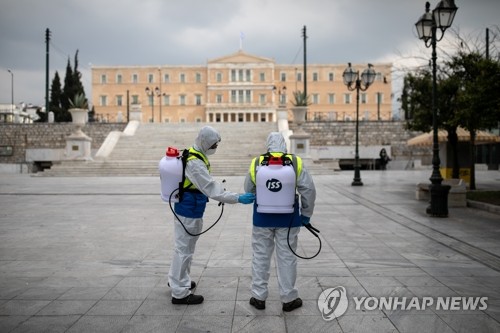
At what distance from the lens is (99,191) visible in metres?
16.3

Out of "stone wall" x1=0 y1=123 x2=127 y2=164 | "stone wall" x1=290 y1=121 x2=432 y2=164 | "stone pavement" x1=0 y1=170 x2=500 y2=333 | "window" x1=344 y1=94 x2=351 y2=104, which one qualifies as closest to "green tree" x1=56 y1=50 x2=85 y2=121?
"stone wall" x1=0 y1=123 x2=127 y2=164

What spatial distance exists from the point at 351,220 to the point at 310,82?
79.5m

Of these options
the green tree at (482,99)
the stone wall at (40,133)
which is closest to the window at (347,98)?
the stone wall at (40,133)

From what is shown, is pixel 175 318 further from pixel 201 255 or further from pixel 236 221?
pixel 236 221

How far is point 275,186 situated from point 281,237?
0.54 meters

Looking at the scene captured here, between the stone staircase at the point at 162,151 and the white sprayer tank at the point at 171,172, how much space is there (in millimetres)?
20721

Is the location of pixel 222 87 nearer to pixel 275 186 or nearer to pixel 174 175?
pixel 174 175

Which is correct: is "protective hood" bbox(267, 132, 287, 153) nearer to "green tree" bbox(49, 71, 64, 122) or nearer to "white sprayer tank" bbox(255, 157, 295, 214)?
"white sprayer tank" bbox(255, 157, 295, 214)

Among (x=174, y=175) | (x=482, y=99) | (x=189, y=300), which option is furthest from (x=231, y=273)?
(x=482, y=99)

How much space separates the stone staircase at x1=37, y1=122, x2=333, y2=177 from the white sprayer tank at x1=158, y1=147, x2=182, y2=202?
20721 mm

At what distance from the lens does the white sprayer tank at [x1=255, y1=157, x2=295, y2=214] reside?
420 centimetres

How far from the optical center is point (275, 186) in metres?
4.20

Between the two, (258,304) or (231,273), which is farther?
(231,273)

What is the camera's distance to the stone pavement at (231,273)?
412 centimetres
